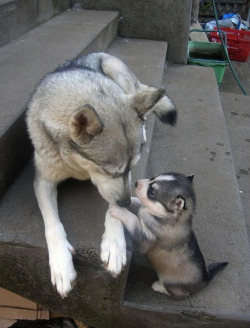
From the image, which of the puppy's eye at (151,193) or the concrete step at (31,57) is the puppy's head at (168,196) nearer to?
the puppy's eye at (151,193)

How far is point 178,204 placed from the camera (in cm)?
222

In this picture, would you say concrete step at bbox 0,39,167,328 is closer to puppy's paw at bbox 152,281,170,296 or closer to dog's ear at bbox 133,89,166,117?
puppy's paw at bbox 152,281,170,296

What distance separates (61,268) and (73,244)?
6.7 inches

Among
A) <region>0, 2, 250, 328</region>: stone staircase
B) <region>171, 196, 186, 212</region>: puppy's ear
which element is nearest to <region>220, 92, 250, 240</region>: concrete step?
<region>0, 2, 250, 328</region>: stone staircase

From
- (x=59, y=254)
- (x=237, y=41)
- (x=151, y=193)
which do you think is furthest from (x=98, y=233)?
(x=237, y=41)

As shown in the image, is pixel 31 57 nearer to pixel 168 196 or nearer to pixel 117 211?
pixel 117 211

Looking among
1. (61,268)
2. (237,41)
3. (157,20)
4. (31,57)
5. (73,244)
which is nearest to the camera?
(61,268)

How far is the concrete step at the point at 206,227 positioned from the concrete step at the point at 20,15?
210cm

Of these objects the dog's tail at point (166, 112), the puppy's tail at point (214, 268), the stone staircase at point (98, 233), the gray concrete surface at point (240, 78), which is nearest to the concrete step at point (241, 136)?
the stone staircase at point (98, 233)

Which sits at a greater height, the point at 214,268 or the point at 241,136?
the point at 214,268

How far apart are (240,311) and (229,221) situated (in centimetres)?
82

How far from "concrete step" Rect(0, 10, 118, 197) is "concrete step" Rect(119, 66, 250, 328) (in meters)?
1.22

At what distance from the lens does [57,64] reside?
356 cm

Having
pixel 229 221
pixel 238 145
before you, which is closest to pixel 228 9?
pixel 238 145
